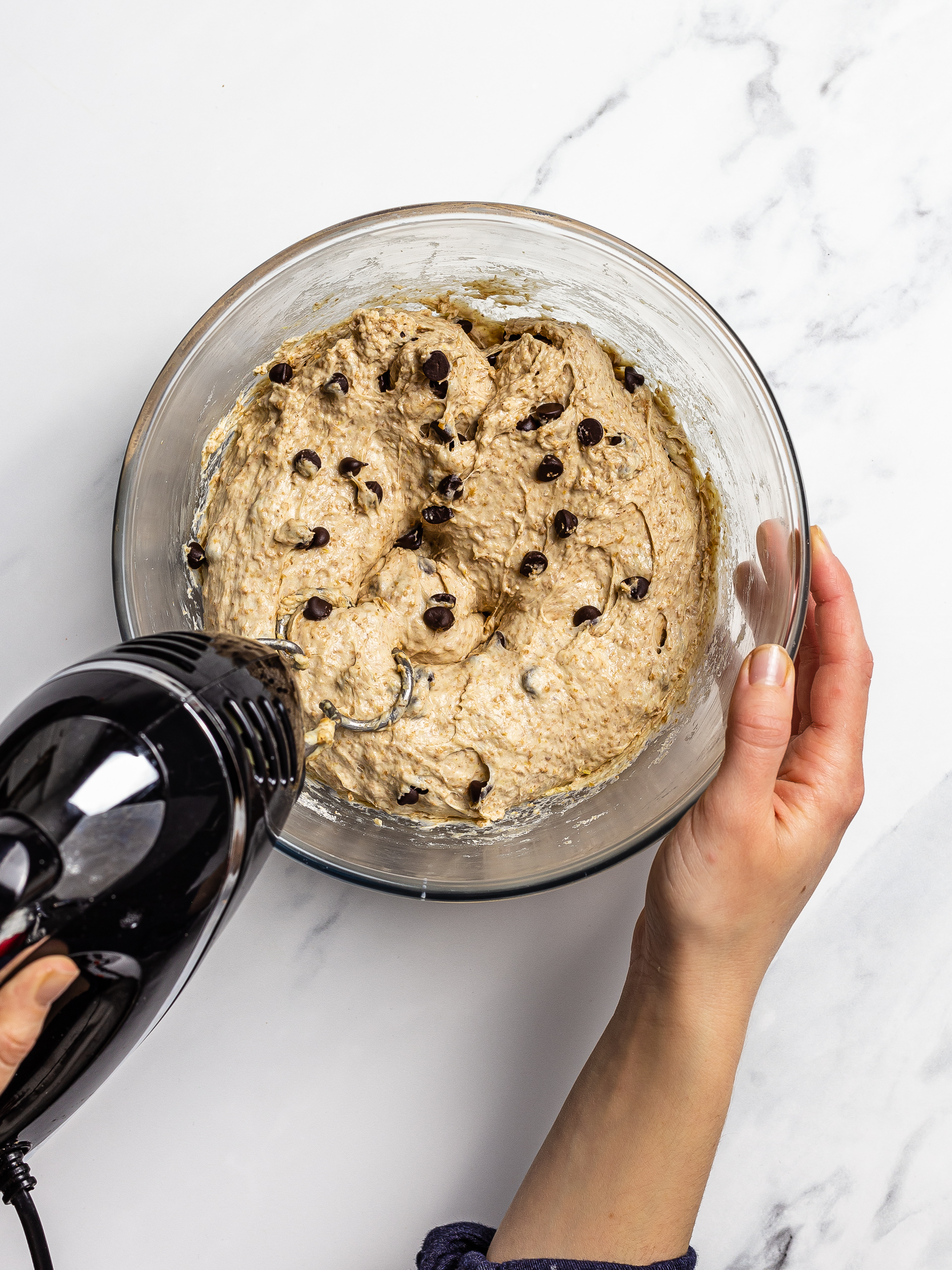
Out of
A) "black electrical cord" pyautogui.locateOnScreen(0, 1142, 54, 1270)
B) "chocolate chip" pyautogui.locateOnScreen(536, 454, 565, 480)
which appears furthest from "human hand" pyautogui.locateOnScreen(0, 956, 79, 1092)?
"chocolate chip" pyautogui.locateOnScreen(536, 454, 565, 480)

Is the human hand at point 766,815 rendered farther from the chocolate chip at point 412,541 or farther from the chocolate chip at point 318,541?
the chocolate chip at point 318,541

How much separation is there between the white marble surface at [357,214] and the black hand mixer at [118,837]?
76 centimetres

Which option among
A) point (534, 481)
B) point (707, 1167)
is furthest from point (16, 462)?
point (707, 1167)

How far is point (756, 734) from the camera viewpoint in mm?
1278

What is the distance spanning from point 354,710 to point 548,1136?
2.95ft

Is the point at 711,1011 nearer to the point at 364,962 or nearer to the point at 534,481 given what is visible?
the point at 364,962

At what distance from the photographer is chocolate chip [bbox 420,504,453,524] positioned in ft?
4.75

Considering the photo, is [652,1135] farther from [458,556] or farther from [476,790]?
[458,556]

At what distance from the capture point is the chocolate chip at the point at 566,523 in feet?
4.61

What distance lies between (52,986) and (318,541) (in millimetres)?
787

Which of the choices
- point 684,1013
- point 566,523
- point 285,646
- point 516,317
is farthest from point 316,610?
point 684,1013

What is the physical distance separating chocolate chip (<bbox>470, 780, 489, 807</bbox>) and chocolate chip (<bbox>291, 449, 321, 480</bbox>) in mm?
578

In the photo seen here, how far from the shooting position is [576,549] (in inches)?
56.8

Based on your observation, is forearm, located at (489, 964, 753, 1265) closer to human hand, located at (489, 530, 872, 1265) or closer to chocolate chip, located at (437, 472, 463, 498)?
human hand, located at (489, 530, 872, 1265)
